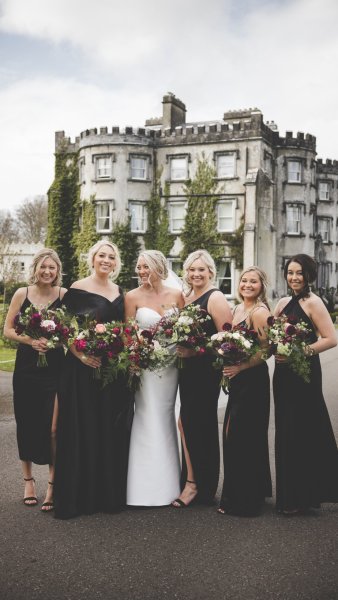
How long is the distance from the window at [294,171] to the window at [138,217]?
10096 millimetres

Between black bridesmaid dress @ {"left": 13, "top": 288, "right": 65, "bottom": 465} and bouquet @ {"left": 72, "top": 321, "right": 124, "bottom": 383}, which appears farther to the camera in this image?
black bridesmaid dress @ {"left": 13, "top": 288, "right": 65, "bottom": 465}

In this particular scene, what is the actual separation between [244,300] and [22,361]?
2.29 metres

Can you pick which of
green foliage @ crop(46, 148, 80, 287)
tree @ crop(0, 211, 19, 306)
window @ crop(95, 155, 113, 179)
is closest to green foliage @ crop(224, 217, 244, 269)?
window @ crop(95, 155, 113, 179)

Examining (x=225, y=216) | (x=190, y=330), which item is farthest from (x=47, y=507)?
(x=225, y=216)

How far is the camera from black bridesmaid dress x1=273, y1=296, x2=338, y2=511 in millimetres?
5266

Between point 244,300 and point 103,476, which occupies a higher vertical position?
point 244,300

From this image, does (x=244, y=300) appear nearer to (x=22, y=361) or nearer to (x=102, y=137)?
(x=22, y=361)

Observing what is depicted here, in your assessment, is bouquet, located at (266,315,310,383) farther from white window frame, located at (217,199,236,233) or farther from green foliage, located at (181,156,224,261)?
white window frame, located at (217,199,236,233)

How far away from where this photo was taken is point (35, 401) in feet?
18.1

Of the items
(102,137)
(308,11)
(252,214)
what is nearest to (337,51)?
(308,11)

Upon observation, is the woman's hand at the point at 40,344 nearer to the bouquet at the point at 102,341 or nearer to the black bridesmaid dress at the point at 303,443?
the bouquet at the point at 102,341

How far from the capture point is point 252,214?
3441 cm

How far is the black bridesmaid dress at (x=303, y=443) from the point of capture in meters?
5.27

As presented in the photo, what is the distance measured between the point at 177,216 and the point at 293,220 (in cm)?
809
